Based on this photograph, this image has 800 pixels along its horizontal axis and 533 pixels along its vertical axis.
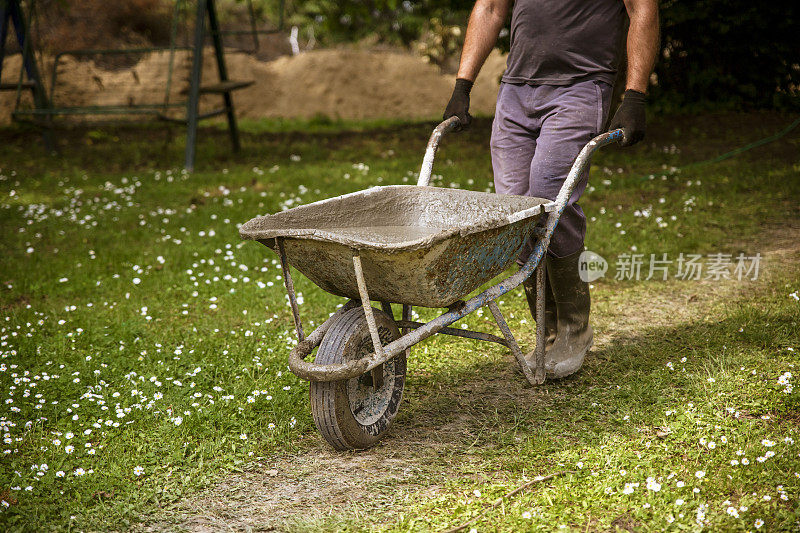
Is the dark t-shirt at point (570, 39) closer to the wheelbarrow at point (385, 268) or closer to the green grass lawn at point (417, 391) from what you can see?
the wheelbarrow at point (385, 268)

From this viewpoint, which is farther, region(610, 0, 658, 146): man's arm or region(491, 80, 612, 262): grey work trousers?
region(491, 80, 612, 262): grey work trousers

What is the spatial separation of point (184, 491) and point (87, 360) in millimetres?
1540

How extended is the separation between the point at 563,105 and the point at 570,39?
0.34m

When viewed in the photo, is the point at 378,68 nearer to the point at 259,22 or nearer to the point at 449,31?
the point at 449,31

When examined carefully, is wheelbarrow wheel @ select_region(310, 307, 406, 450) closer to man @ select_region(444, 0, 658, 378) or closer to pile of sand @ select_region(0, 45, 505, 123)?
man @ select_region(444, 0, 658, 378)

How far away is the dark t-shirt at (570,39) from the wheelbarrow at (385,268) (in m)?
0.51

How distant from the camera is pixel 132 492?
10.1 ft

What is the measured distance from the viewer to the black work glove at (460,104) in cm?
398

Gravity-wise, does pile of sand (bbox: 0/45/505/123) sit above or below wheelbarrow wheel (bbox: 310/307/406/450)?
below

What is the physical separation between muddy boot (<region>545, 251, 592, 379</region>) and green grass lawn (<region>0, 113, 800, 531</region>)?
13 cm

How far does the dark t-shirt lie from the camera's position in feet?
12.4

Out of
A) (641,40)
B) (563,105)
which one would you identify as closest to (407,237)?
(563,105)

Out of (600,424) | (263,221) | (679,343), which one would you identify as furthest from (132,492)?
(679,343)

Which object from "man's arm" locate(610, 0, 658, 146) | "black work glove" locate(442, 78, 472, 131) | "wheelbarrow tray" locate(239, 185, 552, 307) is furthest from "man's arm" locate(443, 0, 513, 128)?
"man's arm" locate(610, 0, 658, 146)
